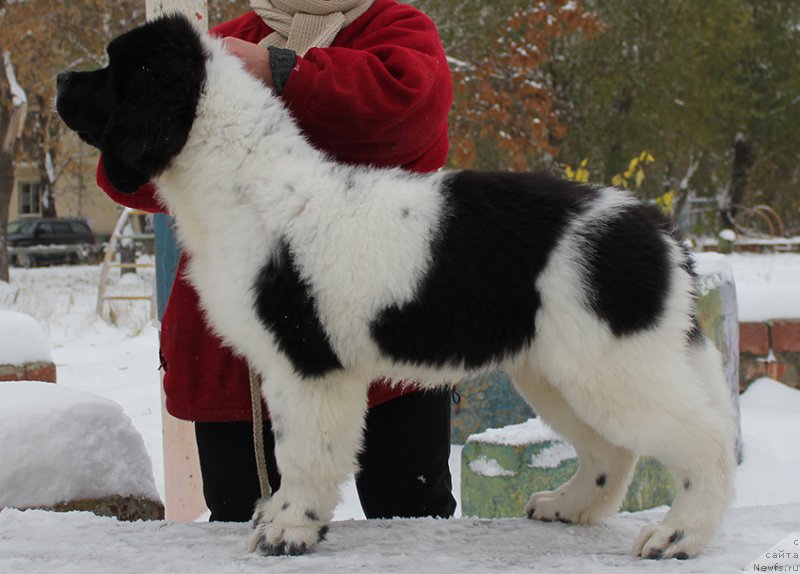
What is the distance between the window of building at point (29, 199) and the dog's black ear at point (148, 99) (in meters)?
44.1

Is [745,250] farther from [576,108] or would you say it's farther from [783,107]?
[783,107]

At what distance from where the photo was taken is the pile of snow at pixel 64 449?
3287 millimetres

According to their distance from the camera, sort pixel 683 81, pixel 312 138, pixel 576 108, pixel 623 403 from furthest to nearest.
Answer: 1. pixel 683 81
2. pixel 576 108
3. pixel 312 138
4. pixel 623 403

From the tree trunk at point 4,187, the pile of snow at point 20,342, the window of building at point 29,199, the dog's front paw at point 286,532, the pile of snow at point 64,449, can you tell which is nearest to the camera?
the dog's front paw at point 286,532

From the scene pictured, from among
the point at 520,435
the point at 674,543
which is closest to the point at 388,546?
the point at 674,543

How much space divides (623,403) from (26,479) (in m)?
2.23

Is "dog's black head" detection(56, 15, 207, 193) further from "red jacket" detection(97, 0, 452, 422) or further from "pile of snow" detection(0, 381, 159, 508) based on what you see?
"pile of snow" detection(0, 381, 159, 508)

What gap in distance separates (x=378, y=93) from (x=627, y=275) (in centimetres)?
87

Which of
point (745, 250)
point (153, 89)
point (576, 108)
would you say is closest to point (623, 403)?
point (153, 89)

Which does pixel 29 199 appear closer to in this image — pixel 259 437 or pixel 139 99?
pixel 259 437

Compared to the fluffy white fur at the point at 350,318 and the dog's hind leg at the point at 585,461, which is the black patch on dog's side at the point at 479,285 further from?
the dog's hind leg at the point at 585,461

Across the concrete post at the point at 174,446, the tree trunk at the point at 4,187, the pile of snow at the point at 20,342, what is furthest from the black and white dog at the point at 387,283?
the tree trunk at the point at 4,187

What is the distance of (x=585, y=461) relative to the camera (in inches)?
109

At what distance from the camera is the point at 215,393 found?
2.87 m
